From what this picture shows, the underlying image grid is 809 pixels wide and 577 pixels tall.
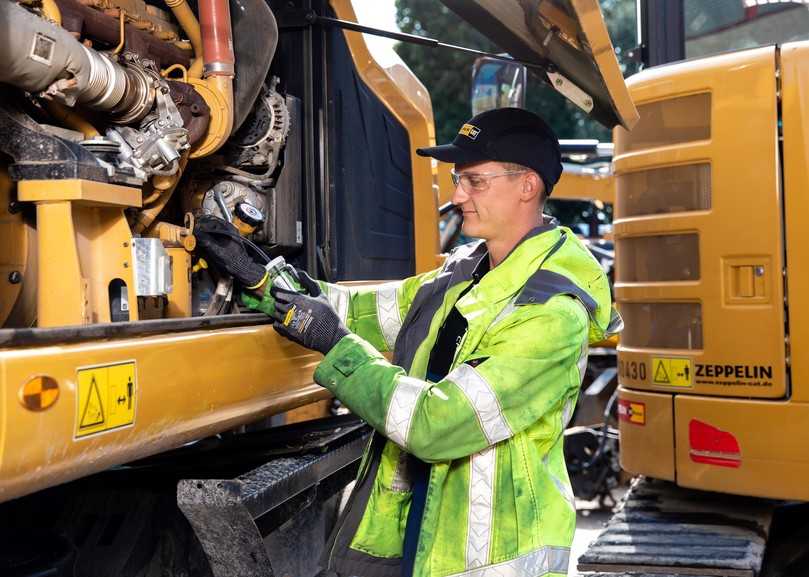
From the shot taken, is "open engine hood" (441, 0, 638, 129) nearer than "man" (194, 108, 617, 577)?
No

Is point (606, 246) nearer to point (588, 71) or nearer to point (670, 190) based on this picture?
point (670, 190)

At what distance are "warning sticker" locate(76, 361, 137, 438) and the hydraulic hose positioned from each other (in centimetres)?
64

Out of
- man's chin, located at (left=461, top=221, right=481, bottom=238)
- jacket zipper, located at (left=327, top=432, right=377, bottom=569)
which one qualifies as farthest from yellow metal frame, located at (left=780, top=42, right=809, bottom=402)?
jacket zipper, located at (left=327, top=432, right=377, bottom=569)

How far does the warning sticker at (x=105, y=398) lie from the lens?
1.81 meters

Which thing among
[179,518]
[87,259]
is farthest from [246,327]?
[179,518]

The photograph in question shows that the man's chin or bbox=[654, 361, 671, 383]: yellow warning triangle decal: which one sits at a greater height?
the man's chin

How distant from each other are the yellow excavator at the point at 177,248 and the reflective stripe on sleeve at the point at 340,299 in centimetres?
19

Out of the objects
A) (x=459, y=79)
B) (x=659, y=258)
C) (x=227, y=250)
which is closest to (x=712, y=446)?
(x=659, y=258)

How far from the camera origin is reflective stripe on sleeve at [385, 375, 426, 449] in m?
2.35

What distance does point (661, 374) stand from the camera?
13.4ft

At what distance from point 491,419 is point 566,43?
128cm

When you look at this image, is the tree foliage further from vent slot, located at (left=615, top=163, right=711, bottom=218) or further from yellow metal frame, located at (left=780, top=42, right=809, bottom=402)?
yellow metal frame, located at (left=780, top=42, right=809, bottom=402)

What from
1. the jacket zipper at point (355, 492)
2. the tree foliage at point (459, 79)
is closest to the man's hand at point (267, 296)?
the jacket zipper at point (355, 492)

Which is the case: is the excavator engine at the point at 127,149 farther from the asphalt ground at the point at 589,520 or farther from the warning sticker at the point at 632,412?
the asphalt ground at the point at 589,520
